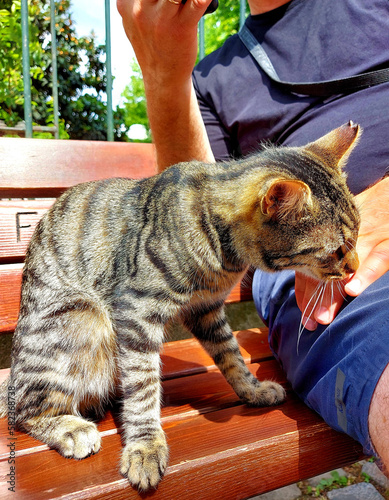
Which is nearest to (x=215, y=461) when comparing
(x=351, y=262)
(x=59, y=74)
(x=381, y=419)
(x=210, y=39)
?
(x=381, y=419)

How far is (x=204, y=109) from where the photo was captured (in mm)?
2146

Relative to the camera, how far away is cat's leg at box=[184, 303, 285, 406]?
147cm

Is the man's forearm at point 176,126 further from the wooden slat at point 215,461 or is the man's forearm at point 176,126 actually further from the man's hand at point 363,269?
the wooden slat at point 215,461

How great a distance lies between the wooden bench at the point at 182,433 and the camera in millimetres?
1111

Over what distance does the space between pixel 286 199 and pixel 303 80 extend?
0.98m

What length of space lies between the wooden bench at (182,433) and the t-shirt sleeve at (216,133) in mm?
667

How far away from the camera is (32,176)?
6.21ft

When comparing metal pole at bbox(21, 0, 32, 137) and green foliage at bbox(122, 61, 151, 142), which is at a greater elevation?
metal pole at bbox(21, 0, 32, 137)

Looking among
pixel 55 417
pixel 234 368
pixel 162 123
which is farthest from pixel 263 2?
pixel 55 417

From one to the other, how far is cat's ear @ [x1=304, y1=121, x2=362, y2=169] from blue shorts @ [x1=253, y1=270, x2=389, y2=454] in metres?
0.39

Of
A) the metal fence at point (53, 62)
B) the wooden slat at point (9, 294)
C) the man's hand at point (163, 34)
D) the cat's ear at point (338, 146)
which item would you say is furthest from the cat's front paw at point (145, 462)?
the metal fence at point (53, 62)

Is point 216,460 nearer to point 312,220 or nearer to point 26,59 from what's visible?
point 312,220

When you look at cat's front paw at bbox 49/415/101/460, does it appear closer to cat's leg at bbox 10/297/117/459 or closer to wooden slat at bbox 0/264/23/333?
cat's leg at bbox 10/297/117/459

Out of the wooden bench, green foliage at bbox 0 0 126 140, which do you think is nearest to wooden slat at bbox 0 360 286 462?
the wooden bench
